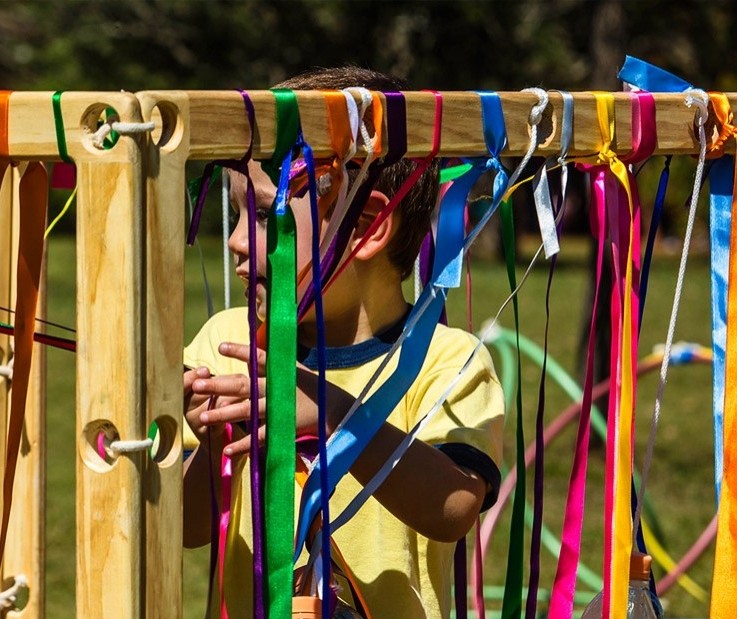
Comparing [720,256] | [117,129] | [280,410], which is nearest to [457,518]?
[280,410]

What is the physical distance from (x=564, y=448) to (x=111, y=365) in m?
6.74

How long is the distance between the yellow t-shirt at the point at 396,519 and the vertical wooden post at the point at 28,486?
364 mm

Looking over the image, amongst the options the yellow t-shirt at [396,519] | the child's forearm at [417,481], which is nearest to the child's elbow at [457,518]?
the child's forearm at [417,481]

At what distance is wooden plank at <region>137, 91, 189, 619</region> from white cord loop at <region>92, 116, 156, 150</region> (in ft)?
0.06

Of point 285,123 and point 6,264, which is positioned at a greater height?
point 285,123

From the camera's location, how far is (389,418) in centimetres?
215

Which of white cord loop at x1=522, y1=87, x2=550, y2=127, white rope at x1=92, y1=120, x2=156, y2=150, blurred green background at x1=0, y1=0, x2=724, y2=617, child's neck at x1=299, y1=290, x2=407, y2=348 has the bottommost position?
child's neck at x1=299, y1=290, x2=407, y2=348

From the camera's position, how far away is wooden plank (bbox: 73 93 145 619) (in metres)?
1.40

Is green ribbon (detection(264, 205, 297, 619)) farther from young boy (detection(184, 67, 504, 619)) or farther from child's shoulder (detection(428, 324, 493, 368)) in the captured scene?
child's shoulder (detection(428, 324, 493, 368))

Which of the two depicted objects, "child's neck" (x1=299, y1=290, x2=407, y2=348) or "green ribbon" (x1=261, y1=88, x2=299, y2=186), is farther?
"child's neck" (x1=299, y1=290, x2=407, y2=348)

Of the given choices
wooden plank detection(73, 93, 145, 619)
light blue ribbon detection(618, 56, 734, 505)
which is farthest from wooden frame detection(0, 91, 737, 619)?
light blue ribbon detection(618, 56, 734, 505)

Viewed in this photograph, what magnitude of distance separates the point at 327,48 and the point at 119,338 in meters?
20.8

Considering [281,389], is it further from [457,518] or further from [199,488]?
[199,488]

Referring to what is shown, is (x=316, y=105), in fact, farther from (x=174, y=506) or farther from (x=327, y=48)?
(x=327, y=48)
